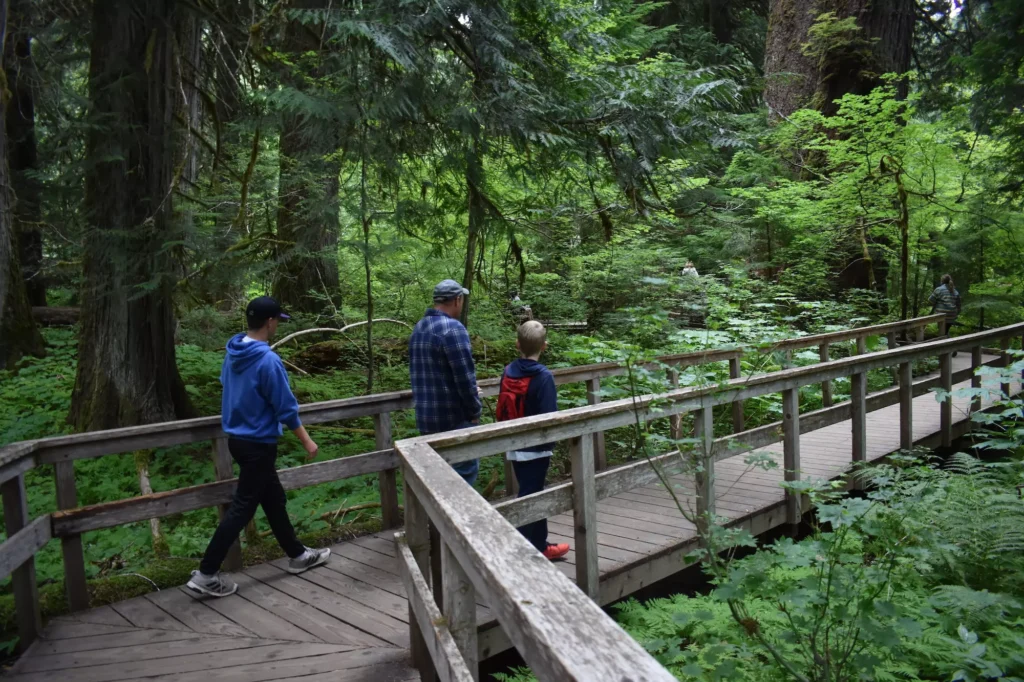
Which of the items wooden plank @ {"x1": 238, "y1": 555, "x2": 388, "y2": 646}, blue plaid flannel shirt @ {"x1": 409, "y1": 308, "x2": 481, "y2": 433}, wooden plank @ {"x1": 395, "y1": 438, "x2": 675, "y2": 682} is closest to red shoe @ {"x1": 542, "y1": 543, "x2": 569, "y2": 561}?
blue plaid flannel shirt @ {"x1": 409, "y1": 308, "x2": 481, "y2": 433}

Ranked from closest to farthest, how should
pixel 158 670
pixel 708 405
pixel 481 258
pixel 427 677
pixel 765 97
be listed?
pixel 427 677 → pixel 158 670 → pixel 708 405 → pixel 481 258 → pixel 765 97

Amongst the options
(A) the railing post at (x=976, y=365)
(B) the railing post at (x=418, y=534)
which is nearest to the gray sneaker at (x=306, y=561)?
(B) the railing post at (x=418, y=534)

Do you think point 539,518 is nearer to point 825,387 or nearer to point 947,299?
point 825,387

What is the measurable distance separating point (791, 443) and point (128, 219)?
6.49m

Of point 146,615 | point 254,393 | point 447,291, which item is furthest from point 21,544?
point 447,291

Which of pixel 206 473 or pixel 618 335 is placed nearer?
pixel 206 473

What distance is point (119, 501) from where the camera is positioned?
Result: 4.07 meters

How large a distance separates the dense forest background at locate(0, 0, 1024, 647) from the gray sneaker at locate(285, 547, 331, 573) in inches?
27.9

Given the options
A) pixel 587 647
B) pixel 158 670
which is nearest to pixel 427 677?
pixel 158 670

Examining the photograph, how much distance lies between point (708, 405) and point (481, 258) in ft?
12.9

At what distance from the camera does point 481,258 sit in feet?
25.1

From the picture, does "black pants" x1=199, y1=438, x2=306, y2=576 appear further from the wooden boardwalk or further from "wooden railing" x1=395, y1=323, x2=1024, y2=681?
"wooden railing" x1=395, y1=323, x2=1024, y2=681

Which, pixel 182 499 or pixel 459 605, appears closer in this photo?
pixel 459 605

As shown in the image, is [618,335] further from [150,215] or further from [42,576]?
[42,576]
